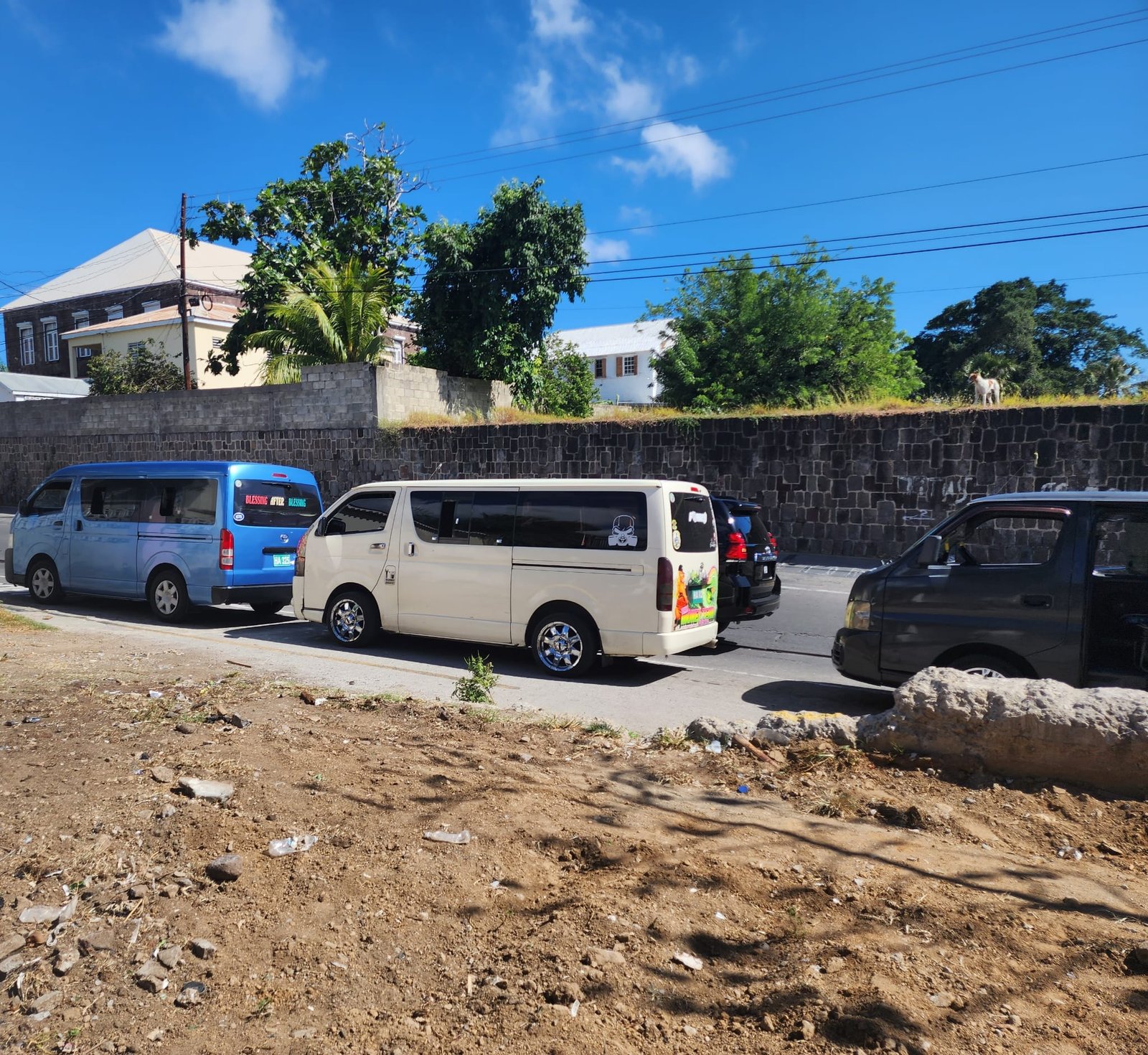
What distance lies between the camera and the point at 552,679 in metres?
8.49

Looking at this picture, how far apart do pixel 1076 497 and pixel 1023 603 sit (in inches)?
35.0

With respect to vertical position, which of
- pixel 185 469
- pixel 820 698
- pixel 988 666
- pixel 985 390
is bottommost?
pixel 820 698

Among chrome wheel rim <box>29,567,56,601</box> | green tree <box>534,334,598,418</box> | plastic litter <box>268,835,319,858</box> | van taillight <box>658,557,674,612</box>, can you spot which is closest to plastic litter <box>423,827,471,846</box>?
plastic litter <box>268,835,319,858</box>

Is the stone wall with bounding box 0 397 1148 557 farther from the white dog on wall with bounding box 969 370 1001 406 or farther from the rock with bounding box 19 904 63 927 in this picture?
the rock with bounding box 19 904 63 927

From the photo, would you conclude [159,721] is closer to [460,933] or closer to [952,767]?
[460,933]

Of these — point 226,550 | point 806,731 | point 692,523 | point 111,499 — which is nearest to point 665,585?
point 692,523

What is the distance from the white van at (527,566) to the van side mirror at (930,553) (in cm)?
213

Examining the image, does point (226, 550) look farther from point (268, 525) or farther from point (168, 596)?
point (168, 596)

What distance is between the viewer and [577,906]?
3.21 m

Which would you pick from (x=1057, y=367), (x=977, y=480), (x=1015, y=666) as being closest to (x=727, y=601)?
(x=1015, y=666)

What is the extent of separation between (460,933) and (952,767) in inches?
119

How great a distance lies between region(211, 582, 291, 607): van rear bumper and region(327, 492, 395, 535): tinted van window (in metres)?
2.08

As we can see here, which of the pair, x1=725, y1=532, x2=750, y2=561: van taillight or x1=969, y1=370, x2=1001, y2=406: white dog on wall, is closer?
x1=725, y1=532, x2=750, y2=561: van taillight

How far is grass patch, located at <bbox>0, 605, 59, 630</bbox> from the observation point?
9.86 m
